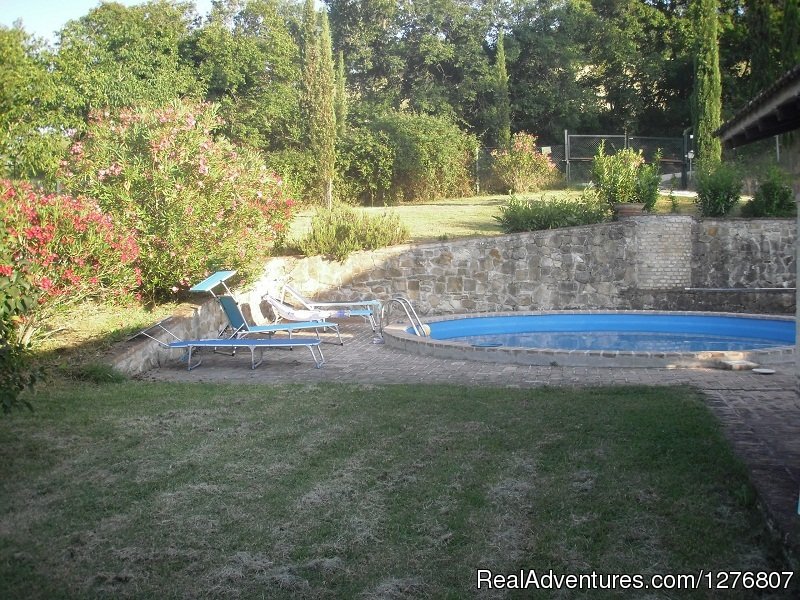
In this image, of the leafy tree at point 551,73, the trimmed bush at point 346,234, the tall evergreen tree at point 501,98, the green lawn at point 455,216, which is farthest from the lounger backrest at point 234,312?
the leafy tree at point 551,73

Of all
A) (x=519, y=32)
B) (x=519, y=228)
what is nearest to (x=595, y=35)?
(x=519, y=32)

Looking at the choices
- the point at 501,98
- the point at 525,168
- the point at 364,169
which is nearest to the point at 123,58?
the point at 364,169

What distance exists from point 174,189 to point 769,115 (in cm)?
889

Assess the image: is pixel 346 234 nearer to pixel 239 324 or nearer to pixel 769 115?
pixel 239 324

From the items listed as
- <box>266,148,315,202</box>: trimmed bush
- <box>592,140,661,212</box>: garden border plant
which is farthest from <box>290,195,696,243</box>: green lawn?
<box>266,148,315,202</box>: trimmed bush

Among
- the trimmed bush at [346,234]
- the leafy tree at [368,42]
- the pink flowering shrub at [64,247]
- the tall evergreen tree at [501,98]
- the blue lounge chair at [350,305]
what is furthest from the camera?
the leafy tree at [368,42]

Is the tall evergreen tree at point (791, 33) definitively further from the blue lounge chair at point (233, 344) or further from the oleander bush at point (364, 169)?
the blue lounge chair at point (233, 344)

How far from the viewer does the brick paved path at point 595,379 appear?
17.9 feet

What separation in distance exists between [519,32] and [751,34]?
13971 millimetres

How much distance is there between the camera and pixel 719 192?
16188 mm

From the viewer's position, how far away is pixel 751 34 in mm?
21922

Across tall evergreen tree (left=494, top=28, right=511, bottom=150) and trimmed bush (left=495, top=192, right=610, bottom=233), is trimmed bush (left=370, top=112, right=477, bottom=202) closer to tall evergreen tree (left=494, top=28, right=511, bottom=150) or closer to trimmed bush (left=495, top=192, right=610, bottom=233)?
tall evergreen tree (left=494, top=28, right=511, bottom=150)

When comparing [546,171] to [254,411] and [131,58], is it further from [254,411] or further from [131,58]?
[254,411]

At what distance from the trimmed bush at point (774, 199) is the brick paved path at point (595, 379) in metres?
7.80
